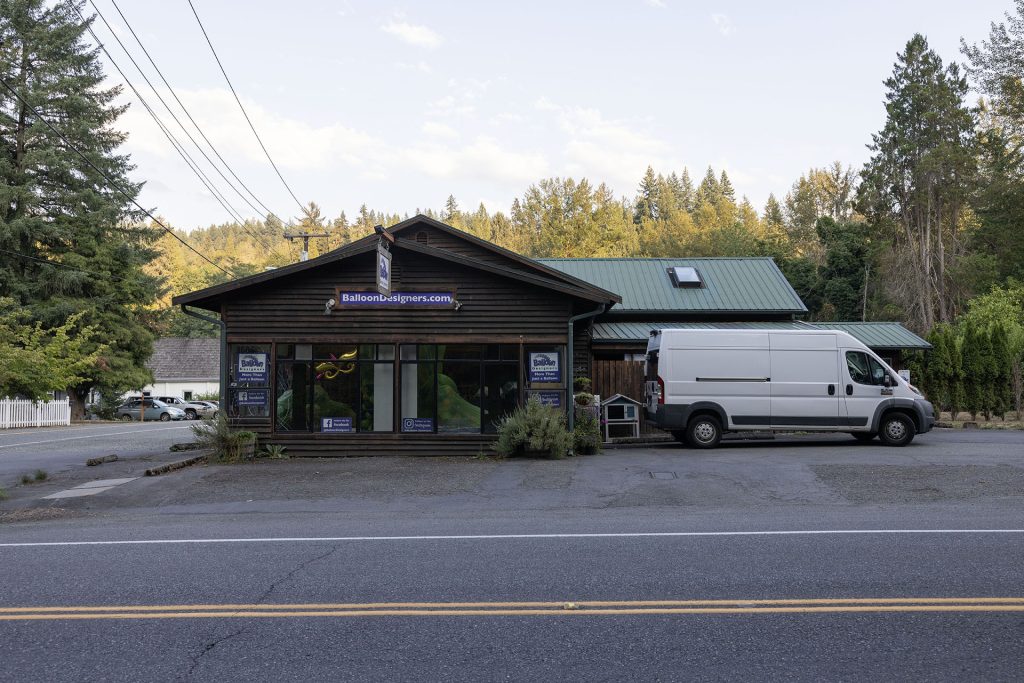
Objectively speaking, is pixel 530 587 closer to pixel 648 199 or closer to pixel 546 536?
pixel 546 536

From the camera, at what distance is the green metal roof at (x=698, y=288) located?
2722cm

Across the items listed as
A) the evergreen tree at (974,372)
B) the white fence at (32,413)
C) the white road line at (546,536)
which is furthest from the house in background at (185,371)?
the white road line at (546,536)

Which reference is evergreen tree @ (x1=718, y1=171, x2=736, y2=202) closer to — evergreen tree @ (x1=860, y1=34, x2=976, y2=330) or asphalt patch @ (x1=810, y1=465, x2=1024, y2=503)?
evergreen tree @ (x1=860, y1=34, x2=976, y2=330)

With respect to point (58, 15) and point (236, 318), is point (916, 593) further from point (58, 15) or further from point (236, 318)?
point (58, 15)

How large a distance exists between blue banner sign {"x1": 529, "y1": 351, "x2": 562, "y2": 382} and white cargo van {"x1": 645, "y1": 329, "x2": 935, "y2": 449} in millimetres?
2489

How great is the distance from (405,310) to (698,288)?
13.8 meters

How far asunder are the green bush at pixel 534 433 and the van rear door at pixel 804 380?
5.03m

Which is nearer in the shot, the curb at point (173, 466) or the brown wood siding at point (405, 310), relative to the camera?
the curb at point (173, 466)

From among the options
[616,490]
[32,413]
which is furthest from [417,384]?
[32,413]

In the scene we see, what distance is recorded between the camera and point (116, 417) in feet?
159

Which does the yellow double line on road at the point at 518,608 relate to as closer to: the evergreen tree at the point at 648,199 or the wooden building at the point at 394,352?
the wooden building at the point at 394,352

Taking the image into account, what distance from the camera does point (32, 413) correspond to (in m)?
36.8

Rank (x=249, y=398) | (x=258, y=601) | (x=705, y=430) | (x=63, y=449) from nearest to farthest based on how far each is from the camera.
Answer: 1. (x=258, y=601)
2. (x=249, y=398)
3. (x=705, y=430)
4. (x=63, y=449)

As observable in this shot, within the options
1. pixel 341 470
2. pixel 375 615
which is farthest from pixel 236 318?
pixel 375 615
